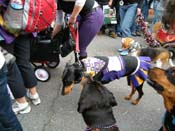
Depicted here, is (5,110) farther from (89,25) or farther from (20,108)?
(89,25)

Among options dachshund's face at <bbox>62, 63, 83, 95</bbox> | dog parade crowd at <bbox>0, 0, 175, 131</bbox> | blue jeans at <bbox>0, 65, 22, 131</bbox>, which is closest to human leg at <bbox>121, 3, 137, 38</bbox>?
→ dog parade crowd at <bbox>0, 0, 175, 131</bbox>

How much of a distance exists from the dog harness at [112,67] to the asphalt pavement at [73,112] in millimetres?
384

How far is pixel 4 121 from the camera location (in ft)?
7.79

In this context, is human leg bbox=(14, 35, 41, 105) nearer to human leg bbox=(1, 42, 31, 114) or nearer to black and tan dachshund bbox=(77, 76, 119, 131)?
human leg bbox=(1, 42, 31, 114)

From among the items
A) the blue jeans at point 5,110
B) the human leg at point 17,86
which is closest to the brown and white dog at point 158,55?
the human leg at point 17,86

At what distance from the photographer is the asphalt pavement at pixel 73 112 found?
3.31 m

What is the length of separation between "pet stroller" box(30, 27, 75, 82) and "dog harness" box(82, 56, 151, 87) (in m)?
0.59

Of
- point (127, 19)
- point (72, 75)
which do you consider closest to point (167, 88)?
point (72, 75)

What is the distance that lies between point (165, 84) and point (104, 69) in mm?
1005

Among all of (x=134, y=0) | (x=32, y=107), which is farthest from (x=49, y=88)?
(x=134, y=0)

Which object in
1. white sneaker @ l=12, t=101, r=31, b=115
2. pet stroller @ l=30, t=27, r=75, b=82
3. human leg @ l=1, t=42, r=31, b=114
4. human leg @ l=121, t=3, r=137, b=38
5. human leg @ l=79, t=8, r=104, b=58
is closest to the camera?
human leg @ l=1, t=42, r=31, b=114

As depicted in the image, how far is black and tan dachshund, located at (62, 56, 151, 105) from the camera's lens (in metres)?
Result: 3.44

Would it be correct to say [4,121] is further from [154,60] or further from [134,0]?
[134,0]

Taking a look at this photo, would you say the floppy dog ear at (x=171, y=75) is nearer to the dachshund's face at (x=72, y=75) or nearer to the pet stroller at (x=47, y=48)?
the dachshund's face at (x=72, y=75)
